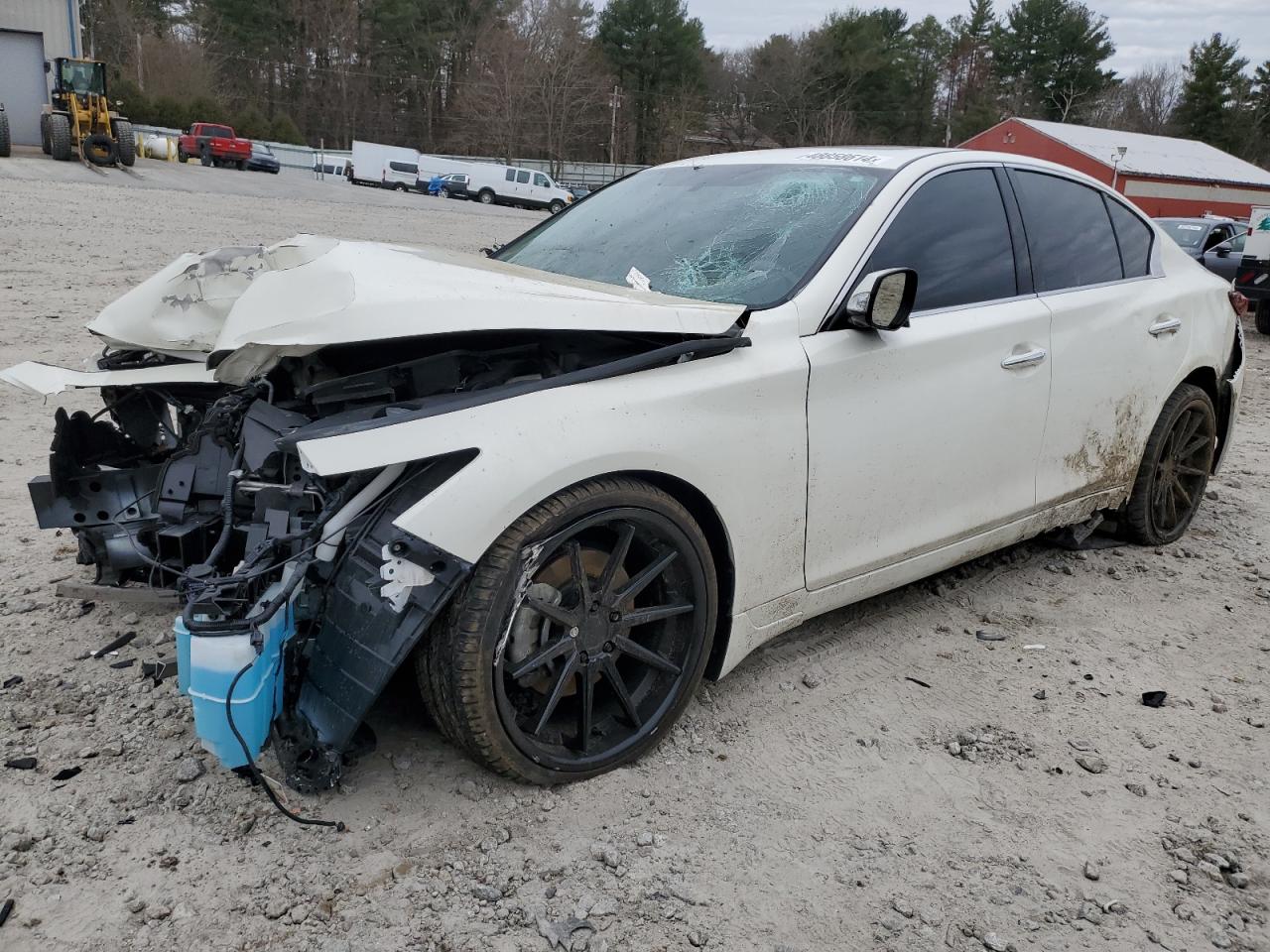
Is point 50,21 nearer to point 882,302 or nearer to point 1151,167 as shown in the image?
point 882,302

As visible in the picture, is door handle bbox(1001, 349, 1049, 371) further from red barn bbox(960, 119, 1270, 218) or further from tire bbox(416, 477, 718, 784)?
red barn bbox(960, 119, 1270, 218)

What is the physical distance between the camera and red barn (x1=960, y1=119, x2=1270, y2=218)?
4053cm

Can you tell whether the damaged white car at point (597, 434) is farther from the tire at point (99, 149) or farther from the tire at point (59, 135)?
the tire at point (59, 135)

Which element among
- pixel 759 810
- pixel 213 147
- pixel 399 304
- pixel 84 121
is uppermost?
pixel 84 121

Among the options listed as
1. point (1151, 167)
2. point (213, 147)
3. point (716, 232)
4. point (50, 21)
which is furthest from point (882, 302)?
point (1151, 167)

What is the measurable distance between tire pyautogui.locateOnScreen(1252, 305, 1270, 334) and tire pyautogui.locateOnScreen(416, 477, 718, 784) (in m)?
13.9

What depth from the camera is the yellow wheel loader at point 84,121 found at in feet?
87.5

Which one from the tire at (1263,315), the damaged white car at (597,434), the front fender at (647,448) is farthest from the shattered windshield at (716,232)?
the tire at (1263,315)

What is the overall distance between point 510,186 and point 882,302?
40786 millimetres

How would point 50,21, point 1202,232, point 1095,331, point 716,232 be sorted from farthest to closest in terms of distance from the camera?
point 50,21
point 1202,232
point 1095,331
point 716,232

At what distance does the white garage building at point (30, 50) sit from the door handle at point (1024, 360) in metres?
41.8

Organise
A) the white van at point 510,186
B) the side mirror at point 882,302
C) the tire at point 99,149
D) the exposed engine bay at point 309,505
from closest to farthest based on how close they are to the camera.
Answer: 1. the exposed engine bay at point 309,505
2. the side mirror at point 882,302
3. the tire at point 99,149
4. the white van at point 510,186

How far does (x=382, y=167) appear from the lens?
42562 millimetres

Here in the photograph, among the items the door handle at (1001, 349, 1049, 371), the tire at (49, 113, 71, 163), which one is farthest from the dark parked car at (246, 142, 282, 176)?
the door handle at (1001, 349, 1049, 371)
